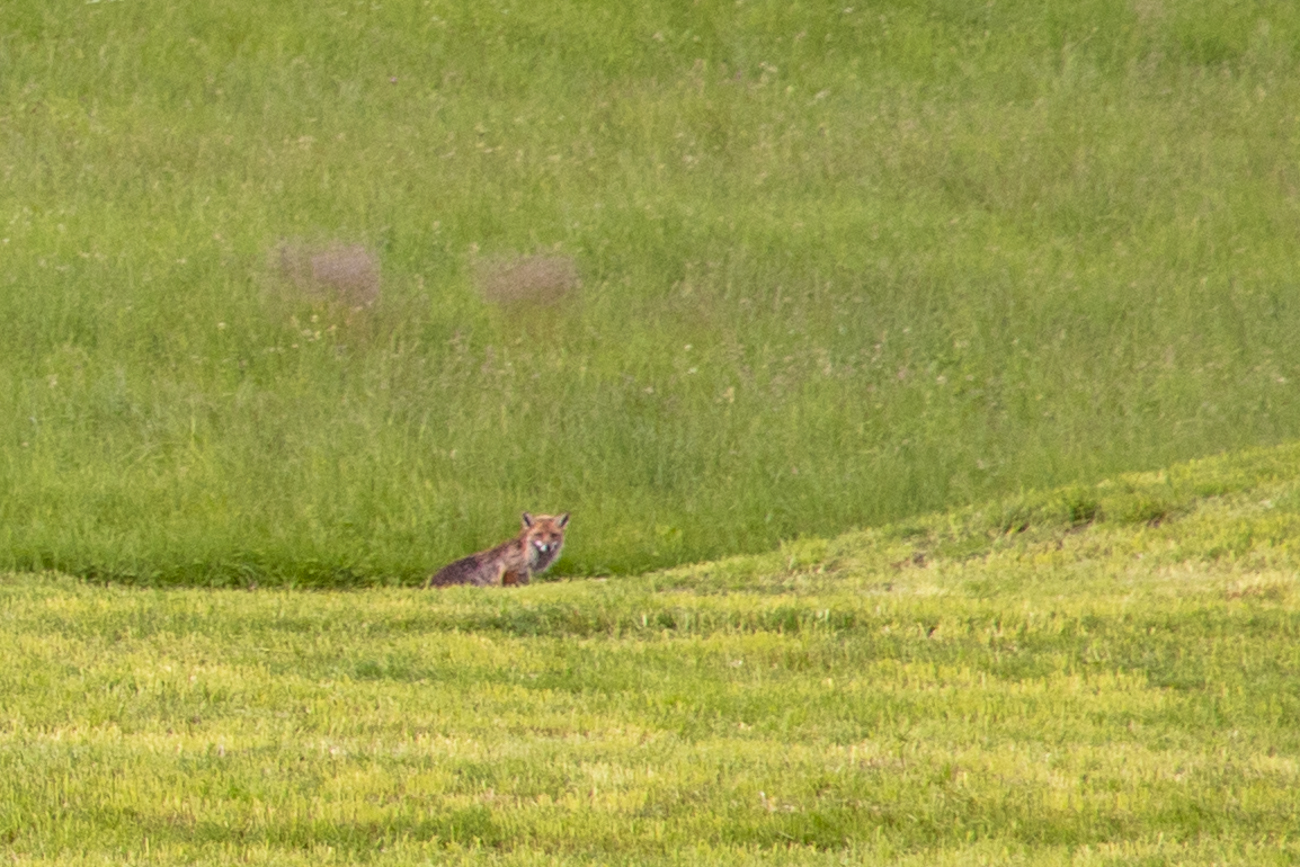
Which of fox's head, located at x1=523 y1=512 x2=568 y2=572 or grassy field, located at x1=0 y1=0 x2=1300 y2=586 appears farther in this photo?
grassy field, located at x1=0 y1=0 x2=1300 y2=586

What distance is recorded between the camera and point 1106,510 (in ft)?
49.5

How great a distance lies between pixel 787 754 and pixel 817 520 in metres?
8.86

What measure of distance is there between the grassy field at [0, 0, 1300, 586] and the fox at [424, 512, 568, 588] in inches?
43.7

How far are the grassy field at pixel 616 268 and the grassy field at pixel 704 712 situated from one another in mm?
2459

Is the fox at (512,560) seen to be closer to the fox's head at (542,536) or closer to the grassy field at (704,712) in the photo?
the fox's head at (542,536)

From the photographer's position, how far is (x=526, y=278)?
69.4 ft

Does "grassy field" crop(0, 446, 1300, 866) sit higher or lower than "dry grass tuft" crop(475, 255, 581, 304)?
higher

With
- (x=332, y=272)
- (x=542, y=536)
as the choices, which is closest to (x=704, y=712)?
(x=542, y=536)

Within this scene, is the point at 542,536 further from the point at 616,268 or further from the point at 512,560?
the point at 616,268

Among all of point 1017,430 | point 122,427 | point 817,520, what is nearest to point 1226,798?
point 817,520

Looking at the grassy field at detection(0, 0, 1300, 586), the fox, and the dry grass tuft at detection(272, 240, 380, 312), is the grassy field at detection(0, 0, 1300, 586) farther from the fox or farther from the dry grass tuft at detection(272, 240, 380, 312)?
the fox

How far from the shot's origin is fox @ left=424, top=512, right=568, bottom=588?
1459 cm

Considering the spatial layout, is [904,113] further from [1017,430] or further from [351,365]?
[351,365]

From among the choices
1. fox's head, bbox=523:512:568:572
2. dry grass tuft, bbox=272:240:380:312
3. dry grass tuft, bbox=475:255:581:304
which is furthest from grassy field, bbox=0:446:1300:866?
dry grass tuft, bbox=272:240:380:312
